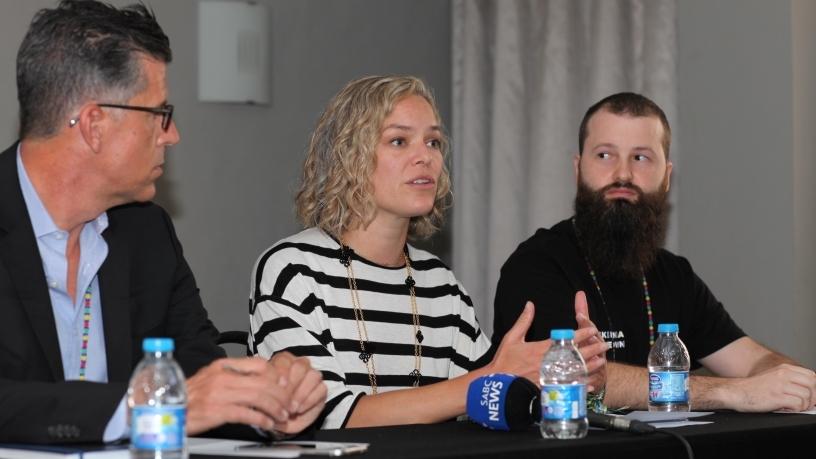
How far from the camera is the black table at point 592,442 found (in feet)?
6.71

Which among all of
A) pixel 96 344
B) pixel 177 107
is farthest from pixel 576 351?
pixel 177 107

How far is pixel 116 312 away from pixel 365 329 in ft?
2.74

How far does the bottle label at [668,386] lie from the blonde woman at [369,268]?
1.70ft

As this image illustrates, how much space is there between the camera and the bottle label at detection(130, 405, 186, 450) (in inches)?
70.5

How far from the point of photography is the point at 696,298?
3.89 metres

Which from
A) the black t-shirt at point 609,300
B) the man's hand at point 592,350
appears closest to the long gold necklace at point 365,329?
the black t-shirt at point 609,300

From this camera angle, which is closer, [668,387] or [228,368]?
[228,368]

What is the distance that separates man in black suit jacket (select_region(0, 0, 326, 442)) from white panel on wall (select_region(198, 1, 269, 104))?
6.06 ft

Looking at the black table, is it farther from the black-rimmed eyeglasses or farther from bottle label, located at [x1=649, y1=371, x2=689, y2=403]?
the black-rimmed eyeglasses

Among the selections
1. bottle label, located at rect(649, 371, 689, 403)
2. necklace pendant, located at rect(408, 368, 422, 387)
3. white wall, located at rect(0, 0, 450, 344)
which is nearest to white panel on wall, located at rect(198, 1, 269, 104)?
white wall, located at rect(0, 0, 450, 344)

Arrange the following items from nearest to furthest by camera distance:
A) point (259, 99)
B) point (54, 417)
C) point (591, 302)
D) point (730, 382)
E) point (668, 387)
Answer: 1. point (54, 417)
2. point (668, 387)
3. point (730, 382)
4. point (591, 302)
5. point (259, 99)

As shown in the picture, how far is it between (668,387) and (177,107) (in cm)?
244

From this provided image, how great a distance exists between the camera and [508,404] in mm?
2367

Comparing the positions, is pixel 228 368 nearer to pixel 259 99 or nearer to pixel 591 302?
pixel 591 302
